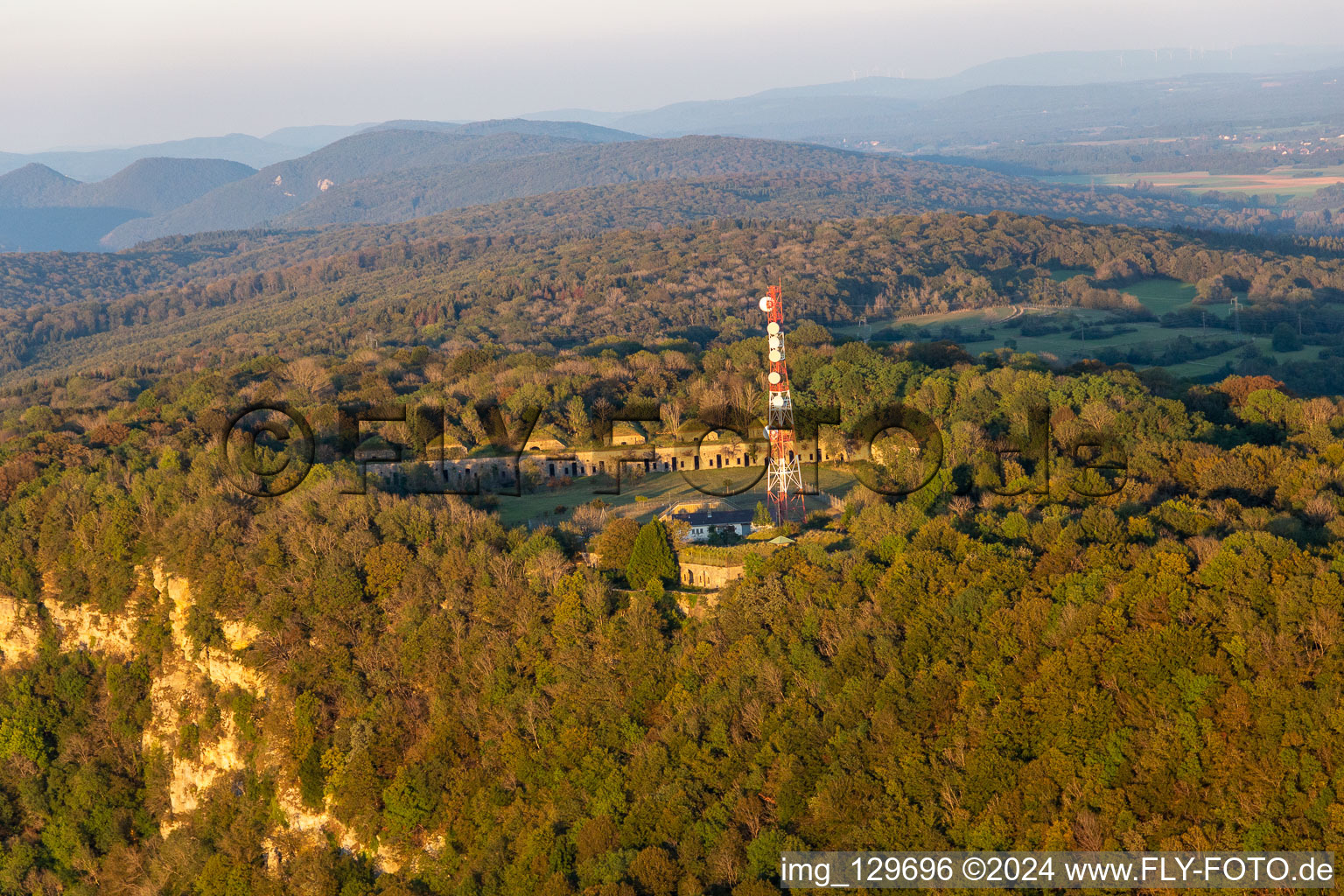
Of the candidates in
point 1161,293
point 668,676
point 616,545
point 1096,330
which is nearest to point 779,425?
point 616,545

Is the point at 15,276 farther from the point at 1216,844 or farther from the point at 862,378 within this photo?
the point at 1216,844

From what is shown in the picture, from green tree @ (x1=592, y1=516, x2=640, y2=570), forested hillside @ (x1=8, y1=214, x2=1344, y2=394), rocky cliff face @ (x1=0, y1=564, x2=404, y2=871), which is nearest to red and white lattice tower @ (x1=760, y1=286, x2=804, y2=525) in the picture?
green tree @ (x1=592, y1=516, x2=640, y2=570)

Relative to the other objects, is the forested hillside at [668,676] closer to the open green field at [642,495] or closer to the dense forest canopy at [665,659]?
the dense forest canopy at [665,659]

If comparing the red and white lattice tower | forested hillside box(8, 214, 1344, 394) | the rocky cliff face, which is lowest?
the rocky cliff face

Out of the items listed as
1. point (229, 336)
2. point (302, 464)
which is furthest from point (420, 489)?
point (229, 336)

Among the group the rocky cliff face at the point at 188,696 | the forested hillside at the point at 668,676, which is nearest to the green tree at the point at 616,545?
the forested hillside at the point at 668,676

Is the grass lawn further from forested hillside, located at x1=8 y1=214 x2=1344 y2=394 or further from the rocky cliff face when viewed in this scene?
the rocky cliff face

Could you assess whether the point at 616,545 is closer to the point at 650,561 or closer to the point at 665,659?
the point at 650,561
